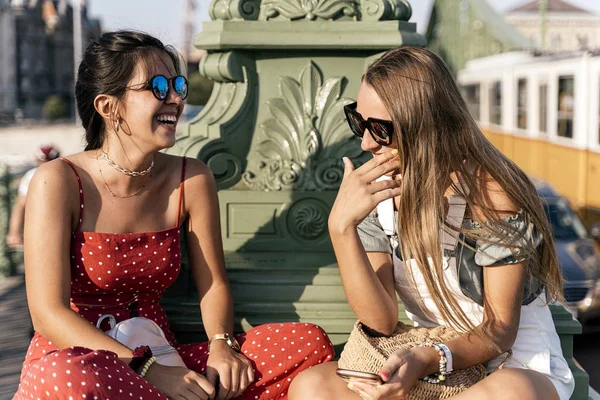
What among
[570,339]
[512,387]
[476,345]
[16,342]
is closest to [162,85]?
[476,345]

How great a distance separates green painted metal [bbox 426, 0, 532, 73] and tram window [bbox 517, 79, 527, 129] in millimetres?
6175

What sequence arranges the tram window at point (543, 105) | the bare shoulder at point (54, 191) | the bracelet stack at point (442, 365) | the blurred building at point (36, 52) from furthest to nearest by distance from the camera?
the blurred building at point (36, 52), the tram window at point (543, 105), the bare shoulder at point (54, 191), the bracelet stack at point (442, 365)

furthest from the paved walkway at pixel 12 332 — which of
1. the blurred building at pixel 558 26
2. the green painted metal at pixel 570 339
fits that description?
the blurred building at pixel 558 26

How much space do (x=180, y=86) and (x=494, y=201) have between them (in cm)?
103

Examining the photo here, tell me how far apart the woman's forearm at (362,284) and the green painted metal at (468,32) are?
19.1 metres

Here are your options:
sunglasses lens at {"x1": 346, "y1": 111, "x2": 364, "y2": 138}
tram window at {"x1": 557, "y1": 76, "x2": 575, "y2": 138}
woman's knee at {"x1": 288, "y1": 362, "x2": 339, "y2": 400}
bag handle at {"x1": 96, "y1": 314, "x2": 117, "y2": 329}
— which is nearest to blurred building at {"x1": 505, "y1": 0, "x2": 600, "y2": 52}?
tram window at {"x1": 557, "y1": 76, "x2": 575, "y2": 138}

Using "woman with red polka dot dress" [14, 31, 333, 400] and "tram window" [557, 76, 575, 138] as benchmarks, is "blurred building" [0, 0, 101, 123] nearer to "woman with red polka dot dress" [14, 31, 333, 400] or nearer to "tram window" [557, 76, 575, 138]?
"tram window" [557, 76, 575, 138]

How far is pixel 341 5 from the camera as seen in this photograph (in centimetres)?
328

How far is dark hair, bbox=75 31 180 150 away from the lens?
8.71 feet

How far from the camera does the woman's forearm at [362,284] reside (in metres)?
2.36

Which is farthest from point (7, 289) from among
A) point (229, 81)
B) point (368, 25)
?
point (368, 25)

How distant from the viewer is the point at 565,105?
38.8 feet

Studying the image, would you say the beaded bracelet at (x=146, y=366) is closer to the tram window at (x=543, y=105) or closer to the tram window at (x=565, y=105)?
the tram window at (x=565, y=105)

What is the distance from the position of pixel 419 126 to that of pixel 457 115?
0.38 feet
